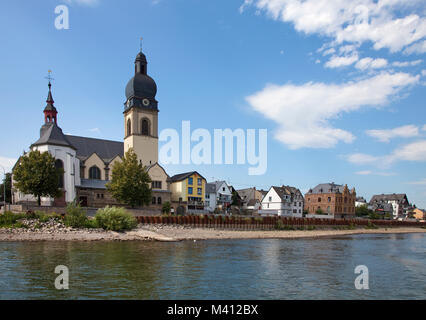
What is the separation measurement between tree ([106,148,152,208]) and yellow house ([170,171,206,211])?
663 inches

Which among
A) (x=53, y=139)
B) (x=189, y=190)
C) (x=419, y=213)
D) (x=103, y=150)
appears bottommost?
(x=419, y=213)

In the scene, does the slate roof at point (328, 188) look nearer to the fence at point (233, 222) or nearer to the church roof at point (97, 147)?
the fence at point (233, 222)

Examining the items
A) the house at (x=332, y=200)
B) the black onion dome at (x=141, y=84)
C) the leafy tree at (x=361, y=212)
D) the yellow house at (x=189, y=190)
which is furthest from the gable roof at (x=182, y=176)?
the leafy tree at (x=361, y=212)

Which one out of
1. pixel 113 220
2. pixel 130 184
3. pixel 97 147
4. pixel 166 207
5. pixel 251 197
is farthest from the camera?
pixel 251 197

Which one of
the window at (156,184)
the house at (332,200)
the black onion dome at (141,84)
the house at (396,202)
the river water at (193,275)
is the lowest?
the house at (396,202)

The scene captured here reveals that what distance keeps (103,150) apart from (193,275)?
2325 inches

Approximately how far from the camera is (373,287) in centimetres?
1864

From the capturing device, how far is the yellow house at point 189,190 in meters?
73.3

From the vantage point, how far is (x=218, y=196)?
302 feet

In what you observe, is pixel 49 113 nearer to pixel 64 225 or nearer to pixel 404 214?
pixel 64 225

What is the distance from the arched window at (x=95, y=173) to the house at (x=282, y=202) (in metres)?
46.3

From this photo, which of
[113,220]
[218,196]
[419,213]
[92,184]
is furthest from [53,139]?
[419,213]

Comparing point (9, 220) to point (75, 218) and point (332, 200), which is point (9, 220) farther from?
point (332, 200)
